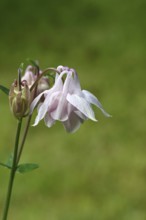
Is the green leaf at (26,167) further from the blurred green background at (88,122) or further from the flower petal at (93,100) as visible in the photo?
the blurred green background at (88,122)

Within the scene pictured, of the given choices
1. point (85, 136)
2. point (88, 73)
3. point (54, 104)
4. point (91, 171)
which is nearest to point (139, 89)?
point (88, 73)

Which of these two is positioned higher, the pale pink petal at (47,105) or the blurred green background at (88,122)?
the pale pink petal at (47,105)

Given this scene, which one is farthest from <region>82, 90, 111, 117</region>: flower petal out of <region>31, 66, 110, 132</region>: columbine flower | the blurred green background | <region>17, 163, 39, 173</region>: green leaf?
the blurred green background

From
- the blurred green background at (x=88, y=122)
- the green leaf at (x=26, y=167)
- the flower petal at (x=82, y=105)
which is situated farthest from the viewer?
the blurred green background at (x=88, y=122)

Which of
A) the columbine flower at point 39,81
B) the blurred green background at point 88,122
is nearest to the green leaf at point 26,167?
the columbine flower at point 39,81

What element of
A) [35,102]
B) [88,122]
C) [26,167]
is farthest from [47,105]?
[88,122]

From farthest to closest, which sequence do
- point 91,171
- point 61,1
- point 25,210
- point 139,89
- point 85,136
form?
point 61,1 → point 139,89 → point 85,136 → point 91,171 → point 25,210

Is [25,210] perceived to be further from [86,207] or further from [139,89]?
[139,89]

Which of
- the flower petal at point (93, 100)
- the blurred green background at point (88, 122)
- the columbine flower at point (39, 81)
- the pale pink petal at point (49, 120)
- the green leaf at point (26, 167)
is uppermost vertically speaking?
the flower petal at point (93, 100)
